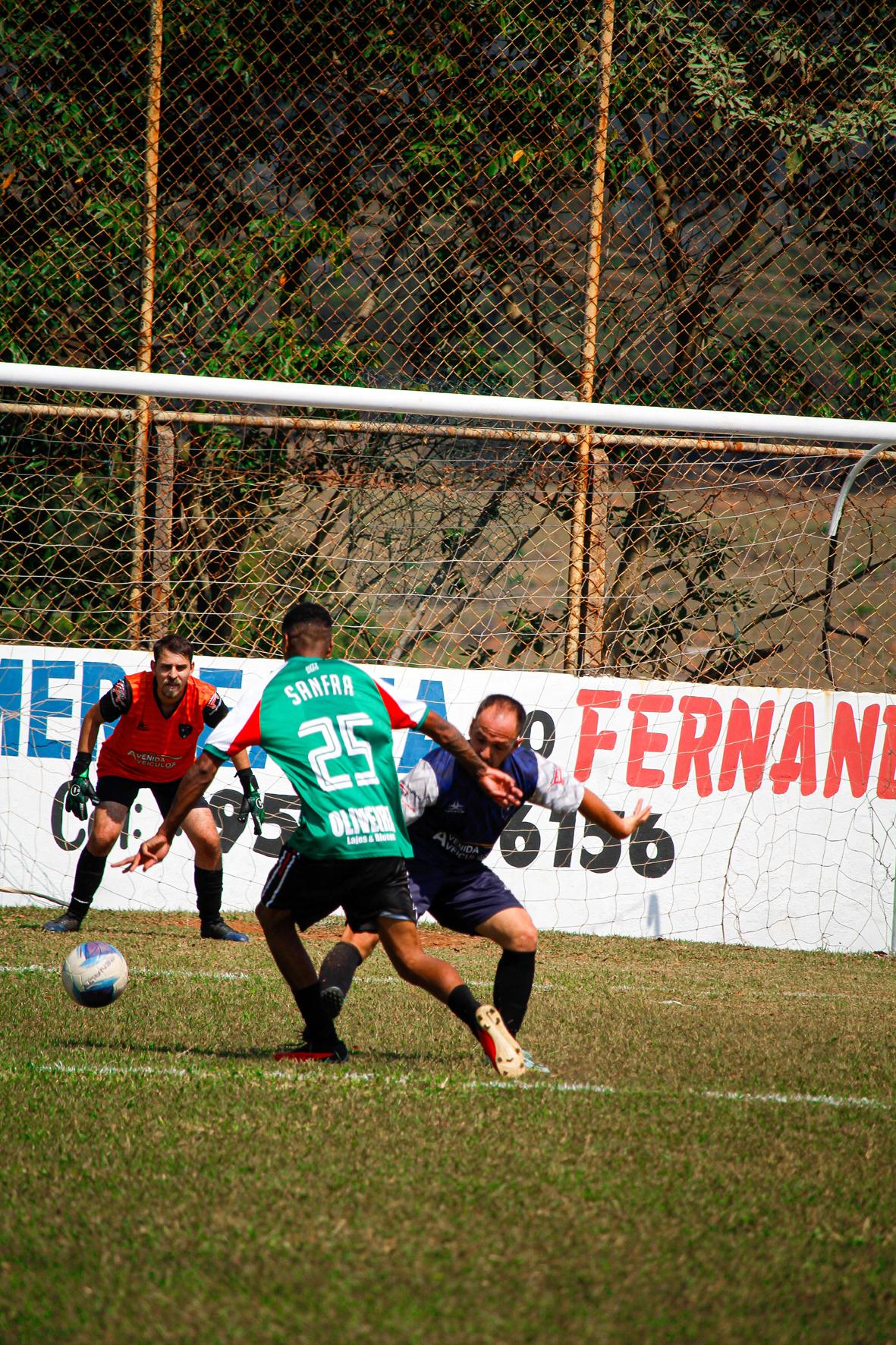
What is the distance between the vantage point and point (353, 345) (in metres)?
11.3

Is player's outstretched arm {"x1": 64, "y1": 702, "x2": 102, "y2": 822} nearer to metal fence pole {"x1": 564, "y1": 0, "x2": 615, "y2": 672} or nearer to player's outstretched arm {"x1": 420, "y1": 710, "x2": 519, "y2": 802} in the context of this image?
metal fence pole {"x1": 564, "y1": 0, "x2": 615, "y2": 672}

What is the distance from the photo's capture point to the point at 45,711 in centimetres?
952

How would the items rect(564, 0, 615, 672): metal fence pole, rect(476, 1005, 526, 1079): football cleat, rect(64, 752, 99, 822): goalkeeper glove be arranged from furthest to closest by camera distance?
rect(564, 0, 615, 672): metal fence pole, rect(64, 752, 99, 822): goalkeeper glove, rect(476, 1005, 526, 1079): football cleat

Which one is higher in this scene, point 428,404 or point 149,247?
point 149,247

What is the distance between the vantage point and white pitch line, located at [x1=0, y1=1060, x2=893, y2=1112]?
4508 millimetres

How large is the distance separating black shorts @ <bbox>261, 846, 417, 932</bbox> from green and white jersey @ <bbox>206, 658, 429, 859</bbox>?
0.05m

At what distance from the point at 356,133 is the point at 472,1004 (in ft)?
29.0

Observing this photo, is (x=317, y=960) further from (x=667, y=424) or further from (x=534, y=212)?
(x=534, y=212)

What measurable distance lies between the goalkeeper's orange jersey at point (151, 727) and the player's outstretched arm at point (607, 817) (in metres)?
3.94

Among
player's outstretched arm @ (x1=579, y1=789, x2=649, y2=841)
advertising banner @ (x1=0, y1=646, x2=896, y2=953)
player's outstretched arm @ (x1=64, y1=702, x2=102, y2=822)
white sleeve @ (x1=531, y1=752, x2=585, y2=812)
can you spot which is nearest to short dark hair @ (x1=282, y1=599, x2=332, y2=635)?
white sleeve @ (x1=531, y1=752, x2=585, y2=812)

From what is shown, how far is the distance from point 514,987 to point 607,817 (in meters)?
0.79

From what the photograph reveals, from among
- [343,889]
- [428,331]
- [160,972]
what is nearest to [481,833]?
[343,889]

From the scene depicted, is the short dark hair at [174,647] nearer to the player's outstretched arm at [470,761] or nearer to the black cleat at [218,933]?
the black cleat at [218,933]

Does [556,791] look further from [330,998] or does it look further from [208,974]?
[208,974]
